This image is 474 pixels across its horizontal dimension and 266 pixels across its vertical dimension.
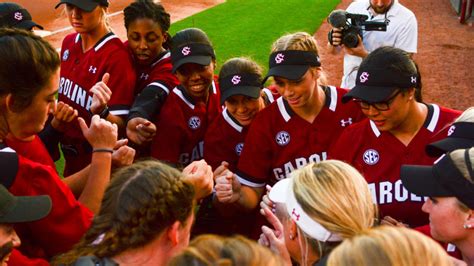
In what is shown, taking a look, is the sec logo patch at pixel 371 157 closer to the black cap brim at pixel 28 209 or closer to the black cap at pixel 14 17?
the black cap brim at pixel 28 209

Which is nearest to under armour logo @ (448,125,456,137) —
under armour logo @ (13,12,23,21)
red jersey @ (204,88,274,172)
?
red jersey @ (204,88,274,172)

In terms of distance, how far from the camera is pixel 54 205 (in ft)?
8.88

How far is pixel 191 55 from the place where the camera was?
403 cm

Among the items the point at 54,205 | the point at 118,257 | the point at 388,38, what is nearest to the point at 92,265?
the point at 118,257

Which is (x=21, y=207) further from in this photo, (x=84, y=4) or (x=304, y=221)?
(x=84, y=4)

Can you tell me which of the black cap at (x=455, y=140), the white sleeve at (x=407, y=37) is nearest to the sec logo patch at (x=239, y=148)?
the black cap at (x=455, y=140)

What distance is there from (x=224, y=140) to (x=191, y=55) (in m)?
→ 0.59

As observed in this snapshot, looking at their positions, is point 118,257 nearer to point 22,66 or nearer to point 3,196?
point 3,196

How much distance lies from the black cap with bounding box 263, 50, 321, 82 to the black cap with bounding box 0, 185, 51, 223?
5.39 feet

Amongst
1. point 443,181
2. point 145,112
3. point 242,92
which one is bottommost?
point 145,112

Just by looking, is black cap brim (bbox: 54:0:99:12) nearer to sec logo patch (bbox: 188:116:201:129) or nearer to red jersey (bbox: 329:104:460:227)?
sec logo patch (bbox: 188:116:201:129)

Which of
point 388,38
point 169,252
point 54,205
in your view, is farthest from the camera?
point 388,38

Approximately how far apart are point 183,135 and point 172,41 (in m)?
0.67

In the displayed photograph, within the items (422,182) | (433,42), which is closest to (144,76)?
(422,182)
